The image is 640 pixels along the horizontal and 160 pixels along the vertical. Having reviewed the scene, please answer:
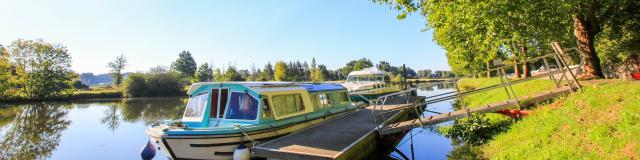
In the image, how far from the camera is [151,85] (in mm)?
70938

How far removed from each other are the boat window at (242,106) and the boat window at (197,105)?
40.0 inches

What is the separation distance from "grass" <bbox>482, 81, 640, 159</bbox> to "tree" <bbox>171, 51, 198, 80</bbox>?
13585cm

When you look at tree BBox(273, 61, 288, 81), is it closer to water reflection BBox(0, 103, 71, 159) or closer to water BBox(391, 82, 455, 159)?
water reflection BBox(0, 103, 71, 159)

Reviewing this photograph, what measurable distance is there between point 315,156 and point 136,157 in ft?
32.0

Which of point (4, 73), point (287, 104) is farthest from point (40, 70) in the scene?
point (287, 104)

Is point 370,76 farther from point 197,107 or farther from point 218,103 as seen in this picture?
point 218,103

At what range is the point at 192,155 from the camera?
35.3 feet

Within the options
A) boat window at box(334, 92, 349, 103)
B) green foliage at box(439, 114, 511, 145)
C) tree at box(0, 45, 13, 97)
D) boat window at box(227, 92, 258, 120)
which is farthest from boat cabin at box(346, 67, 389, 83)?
tree at box(0, 45, 13, 97)

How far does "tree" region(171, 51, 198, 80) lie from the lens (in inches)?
5413

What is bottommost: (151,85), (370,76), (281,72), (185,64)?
(370,76)

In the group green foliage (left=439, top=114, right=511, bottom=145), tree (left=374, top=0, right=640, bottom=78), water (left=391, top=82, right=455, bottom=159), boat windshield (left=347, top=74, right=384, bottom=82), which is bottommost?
water (left=391, top=82, right=455, bottom=159)

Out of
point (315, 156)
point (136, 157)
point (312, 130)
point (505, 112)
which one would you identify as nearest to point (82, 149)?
point (136, 157)

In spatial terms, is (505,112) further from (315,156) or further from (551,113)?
(315,156)

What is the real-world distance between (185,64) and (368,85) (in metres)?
122
